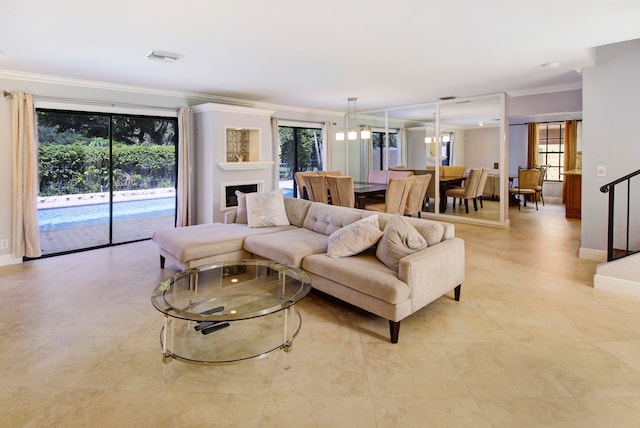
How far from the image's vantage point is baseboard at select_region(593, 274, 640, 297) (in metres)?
3.56

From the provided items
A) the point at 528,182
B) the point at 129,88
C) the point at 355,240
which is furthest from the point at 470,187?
the point at 129,88

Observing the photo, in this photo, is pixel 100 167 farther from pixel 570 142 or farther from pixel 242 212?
pixel 570 142

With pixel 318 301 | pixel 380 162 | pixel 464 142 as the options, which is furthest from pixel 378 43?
pixel 380 162

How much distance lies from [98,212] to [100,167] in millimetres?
673

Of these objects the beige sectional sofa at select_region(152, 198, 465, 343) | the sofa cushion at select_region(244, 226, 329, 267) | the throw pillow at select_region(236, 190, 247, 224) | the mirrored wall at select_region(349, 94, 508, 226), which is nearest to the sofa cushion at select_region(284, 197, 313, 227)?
the beige sectional sofa at select_region(152, 198, 465, 343)

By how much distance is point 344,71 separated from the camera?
15.9 ft

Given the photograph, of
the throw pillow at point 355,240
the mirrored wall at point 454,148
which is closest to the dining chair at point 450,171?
the mirrored wall at point 454,148

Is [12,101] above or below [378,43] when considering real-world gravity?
below

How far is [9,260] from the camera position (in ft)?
15.7

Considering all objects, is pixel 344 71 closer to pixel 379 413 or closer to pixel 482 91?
pixel 482 91

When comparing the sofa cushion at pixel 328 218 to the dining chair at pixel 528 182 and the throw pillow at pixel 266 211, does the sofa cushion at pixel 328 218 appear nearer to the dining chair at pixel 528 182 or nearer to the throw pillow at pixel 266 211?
the throw pillow at pixel 266 211

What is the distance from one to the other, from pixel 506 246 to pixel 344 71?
11.0 feet

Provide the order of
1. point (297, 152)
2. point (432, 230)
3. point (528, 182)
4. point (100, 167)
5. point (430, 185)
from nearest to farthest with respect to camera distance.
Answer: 1. point (432, 230)
2. point (100, 167)
3. point (430, 185)
4. point (297, 152)
5. point (528, 182)

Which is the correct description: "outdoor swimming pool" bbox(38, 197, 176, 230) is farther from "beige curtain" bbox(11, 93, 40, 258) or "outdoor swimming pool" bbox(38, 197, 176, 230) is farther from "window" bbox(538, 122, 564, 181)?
"window" bbox(538, 122, 564, 181)
